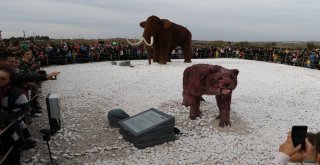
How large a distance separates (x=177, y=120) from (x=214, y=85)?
135cm

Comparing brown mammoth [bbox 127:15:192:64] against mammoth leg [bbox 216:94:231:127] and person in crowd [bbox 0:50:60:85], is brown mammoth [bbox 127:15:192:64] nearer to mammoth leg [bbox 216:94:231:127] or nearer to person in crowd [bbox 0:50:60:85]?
mammoth leg [bbox 216:94:231:127]

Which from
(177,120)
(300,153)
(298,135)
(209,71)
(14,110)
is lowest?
(177,120)

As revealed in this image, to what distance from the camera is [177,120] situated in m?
7.81

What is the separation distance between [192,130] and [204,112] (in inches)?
43.6

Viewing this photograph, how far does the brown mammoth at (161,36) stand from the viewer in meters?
17.2

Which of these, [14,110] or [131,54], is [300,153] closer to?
[14,110]

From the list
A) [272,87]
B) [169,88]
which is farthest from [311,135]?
[272,87]

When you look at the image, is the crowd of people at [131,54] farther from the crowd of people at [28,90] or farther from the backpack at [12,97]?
the backpack at [12,97]

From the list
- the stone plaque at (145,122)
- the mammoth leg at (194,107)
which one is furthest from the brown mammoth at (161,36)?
the stone plaque at (145,122)

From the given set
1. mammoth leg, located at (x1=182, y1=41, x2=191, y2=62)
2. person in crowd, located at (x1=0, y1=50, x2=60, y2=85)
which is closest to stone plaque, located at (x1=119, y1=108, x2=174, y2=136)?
person in crowd, located at (x1=0, y1=50, x2=60, y2=85)

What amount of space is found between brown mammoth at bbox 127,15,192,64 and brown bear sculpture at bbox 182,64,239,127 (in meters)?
9.57

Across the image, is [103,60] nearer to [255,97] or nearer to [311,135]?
[255,97]

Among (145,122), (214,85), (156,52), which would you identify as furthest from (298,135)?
(156,52)

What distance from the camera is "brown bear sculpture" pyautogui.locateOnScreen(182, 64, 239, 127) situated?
6863mm
